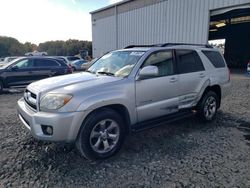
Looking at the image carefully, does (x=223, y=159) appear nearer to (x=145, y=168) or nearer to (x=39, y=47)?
(x=145, y=168)

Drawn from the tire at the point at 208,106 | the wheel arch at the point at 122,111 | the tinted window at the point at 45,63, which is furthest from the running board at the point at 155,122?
the tinted window at the point at 45,63

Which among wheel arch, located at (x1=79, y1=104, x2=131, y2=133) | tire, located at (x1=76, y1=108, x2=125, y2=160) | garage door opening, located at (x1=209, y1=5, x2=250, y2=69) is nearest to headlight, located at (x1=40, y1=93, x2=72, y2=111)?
tire, located at (x1=76, y1=108, x2=125, y2=160)

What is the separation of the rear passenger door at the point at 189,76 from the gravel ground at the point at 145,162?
74 cm

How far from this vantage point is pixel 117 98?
11.0 ft

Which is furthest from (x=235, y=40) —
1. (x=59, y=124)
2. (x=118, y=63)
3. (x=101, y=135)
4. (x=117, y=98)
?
(x=59, y=124)

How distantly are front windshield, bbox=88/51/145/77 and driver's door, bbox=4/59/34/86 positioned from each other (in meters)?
6.29

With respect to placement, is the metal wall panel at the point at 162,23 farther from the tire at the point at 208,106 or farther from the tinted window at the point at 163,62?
the tinted window at the point at 163,62

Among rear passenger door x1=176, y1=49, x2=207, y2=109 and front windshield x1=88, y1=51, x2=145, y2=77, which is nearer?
front windshield x1=88, y1=51, x2=145, y2=77

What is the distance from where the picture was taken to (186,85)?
454cm

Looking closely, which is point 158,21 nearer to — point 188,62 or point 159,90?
point 188,62

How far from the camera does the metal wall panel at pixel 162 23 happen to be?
15367mm

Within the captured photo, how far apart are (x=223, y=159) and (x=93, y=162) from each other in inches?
83.9

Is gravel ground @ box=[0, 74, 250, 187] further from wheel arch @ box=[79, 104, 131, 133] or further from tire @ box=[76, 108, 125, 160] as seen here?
wheel arch @ box=[79, 104, 131, 133]

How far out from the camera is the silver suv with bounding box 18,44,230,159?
304cm
